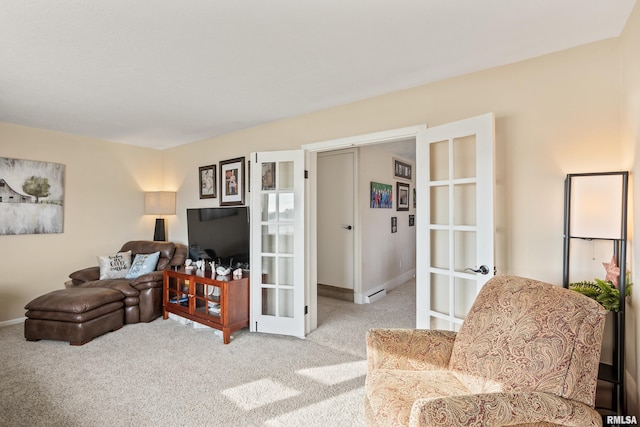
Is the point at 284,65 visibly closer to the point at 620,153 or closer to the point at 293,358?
the point at 620,153

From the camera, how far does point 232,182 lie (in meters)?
4.04

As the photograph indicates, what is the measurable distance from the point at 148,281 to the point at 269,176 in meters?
1.99

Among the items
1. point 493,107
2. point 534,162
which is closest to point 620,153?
point 534,162

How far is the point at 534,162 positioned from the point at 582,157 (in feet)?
0.81

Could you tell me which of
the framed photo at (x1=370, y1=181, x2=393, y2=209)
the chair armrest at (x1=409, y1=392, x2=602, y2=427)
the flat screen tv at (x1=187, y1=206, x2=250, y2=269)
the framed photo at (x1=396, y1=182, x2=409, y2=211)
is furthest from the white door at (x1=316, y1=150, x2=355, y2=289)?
the chair armrest at (x1=409, y1=392, x2=602, y2=427)

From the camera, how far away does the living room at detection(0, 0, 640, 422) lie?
72.1 inches

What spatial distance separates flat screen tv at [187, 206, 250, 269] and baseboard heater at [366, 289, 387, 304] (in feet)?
6.37

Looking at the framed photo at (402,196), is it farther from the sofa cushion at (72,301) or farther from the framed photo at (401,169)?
the sofa cushion at (72,301)

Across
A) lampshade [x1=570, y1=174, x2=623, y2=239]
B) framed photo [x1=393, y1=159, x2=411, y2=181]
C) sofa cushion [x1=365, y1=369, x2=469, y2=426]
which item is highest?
framed photo [x1=393, y1=159, x2=411, y2=181]

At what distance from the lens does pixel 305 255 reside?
3.29 m

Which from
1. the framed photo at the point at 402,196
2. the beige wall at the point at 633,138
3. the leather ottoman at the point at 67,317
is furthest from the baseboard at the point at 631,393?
the leather ottoman at the point at 67,317

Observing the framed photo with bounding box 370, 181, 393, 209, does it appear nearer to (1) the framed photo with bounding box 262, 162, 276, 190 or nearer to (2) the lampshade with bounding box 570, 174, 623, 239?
(1) the framed photo with bounding box 262, 162, 276, 190

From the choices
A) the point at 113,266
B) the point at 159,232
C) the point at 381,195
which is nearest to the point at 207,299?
the point at 113,266

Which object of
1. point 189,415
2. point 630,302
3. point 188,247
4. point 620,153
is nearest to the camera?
point 630,302
